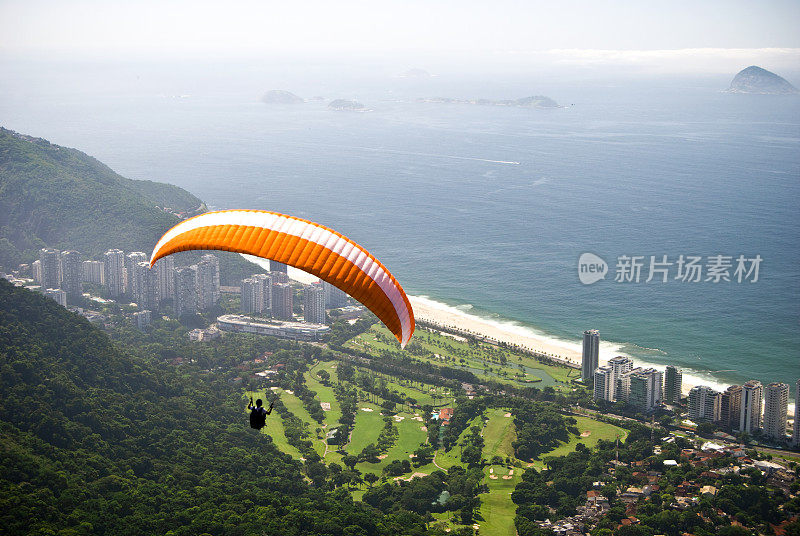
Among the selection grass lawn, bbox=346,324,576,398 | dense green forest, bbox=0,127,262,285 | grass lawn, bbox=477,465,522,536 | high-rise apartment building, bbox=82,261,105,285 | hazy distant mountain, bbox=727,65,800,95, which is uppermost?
hazy distant mountain, bbox=727,65,800,95

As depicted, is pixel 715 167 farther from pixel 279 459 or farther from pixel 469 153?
pixel 279 459

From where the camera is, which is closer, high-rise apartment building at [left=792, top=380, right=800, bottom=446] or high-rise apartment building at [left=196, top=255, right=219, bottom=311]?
high-rise apartment building at [left=792, top=380, right=800, bottom=446]

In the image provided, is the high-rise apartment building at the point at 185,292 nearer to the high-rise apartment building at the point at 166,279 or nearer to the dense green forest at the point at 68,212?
the high-rise apartment building at the point at 166,279

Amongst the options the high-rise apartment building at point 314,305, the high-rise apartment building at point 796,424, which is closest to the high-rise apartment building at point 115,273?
the high-rise apartment building at point 314,305

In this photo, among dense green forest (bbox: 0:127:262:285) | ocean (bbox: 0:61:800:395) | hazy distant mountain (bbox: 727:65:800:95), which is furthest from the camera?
hazy distant mountain (bbox: 727:65:800:95)

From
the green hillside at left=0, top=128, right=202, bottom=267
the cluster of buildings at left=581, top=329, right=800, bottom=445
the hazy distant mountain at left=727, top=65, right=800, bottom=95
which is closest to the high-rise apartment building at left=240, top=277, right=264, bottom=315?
the green hillside at left=0, top=128, right=202, bottom=267

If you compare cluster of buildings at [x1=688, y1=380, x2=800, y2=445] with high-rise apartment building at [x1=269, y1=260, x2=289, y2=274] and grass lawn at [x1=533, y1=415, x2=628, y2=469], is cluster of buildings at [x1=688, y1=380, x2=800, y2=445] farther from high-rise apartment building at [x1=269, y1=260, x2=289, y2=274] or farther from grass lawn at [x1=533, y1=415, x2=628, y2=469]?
high-rise apartment building at [x1=269, y1=260, x2=289, y2=274]

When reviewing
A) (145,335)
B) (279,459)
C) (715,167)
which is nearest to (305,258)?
(279,459)
